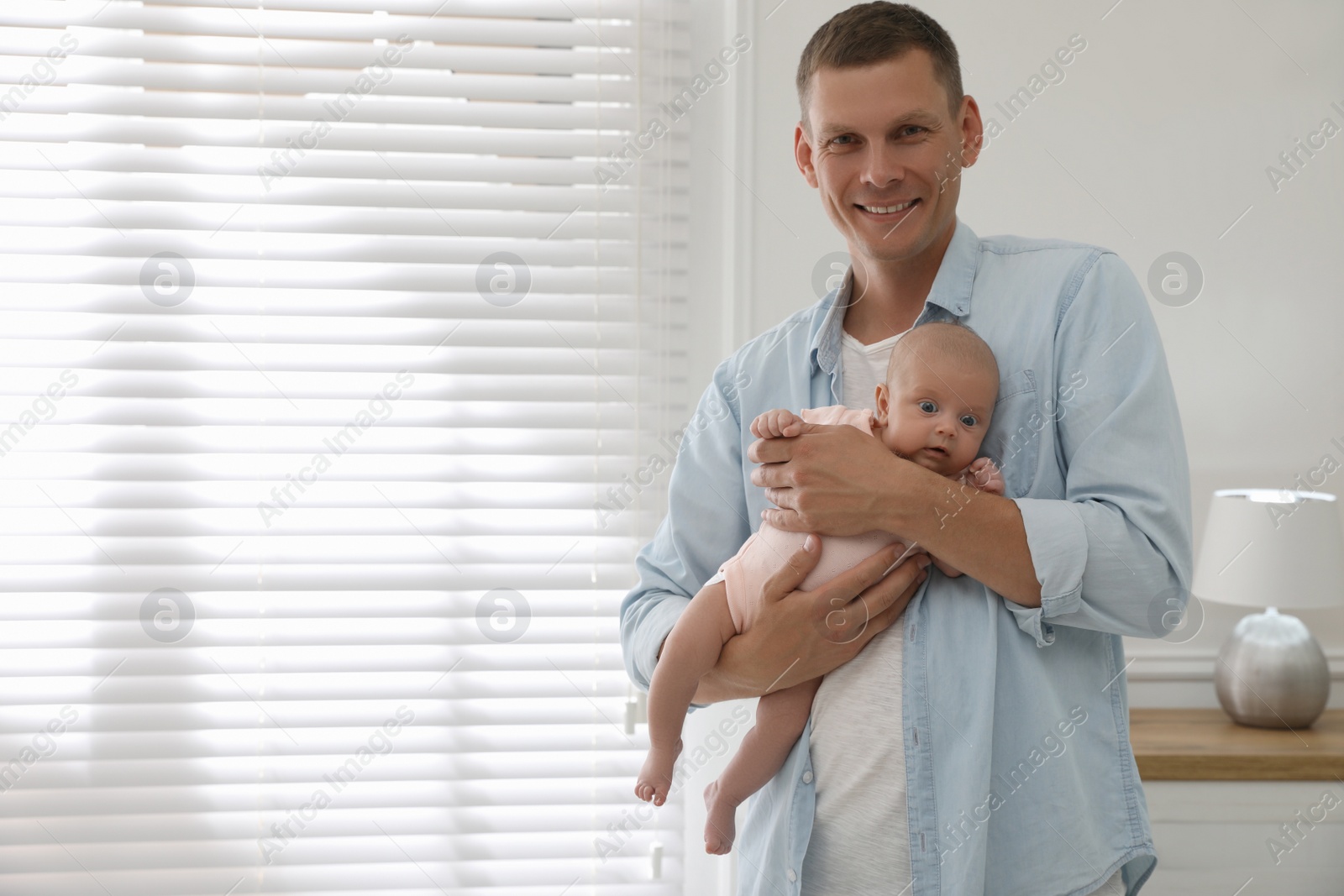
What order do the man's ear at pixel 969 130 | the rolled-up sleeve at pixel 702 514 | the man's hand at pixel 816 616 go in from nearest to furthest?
the man's hand at pixel 816 616 < the man's ear at pixel 969 130 < the rolled-up sleeve at pixel 702 514

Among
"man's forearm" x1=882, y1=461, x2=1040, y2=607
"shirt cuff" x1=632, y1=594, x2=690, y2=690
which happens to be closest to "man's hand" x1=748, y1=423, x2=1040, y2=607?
"man's forearm" x1=882, y1=461, x2=1040, y2=607

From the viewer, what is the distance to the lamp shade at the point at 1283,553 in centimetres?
200

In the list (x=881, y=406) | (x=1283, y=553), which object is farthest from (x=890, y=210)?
(x=1283, y=553)

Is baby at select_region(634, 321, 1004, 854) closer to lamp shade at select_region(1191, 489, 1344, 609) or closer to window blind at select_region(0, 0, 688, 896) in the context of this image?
window blind at select_region(0, 0, 688, 896)

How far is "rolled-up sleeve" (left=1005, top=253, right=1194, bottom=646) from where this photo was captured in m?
0.98

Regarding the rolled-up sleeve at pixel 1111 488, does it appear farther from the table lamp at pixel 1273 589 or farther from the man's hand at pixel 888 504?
the table lamp at pixel 1273 589

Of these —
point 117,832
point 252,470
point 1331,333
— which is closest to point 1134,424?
point 1331,333

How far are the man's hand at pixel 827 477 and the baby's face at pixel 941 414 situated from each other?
0.04 metres

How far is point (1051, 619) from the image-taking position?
1016 millimetres

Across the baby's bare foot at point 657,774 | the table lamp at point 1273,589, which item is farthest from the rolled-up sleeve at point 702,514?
the table lamp at point 1273,589

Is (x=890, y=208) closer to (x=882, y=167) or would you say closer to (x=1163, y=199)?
(x=882, y=167)

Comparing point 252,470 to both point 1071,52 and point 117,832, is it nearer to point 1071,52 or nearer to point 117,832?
point 117,832

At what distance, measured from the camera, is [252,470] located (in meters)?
2.06

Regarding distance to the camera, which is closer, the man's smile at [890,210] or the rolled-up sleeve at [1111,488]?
the rolled-up sleeve at [1111,488]
